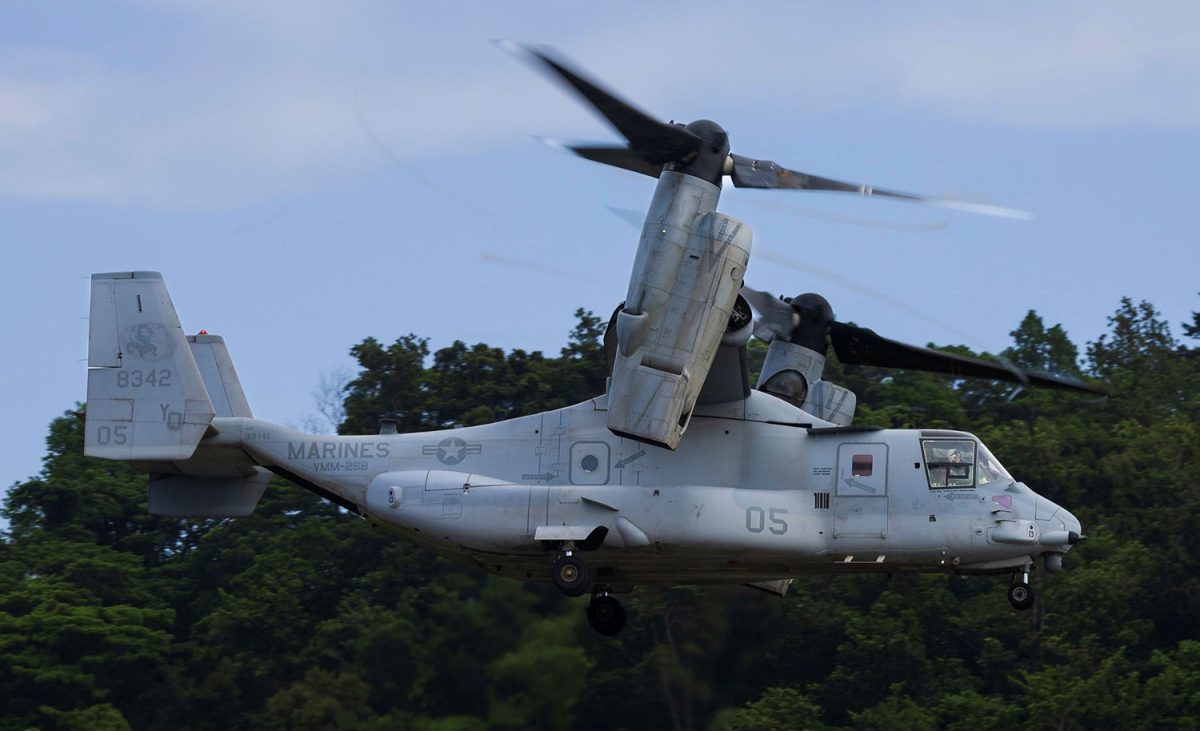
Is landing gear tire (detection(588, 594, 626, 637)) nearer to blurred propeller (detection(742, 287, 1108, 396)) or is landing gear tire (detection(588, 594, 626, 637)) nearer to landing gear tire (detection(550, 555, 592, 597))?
landing gear tire (detection(550, 555, 592, 597))

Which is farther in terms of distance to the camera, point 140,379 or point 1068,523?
point 140,379

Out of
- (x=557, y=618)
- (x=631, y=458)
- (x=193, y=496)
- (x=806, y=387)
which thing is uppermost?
(x=806, y=387)

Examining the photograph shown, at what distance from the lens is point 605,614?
65.5 ft

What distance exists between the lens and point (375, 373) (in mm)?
42969

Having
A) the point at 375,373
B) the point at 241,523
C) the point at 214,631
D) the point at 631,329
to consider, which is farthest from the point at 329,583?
the point at 631,329

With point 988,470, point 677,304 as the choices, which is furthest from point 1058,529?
point 677,304

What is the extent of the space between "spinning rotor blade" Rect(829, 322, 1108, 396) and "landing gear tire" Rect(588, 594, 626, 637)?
3.70 meters

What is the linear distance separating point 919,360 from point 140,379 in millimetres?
8470

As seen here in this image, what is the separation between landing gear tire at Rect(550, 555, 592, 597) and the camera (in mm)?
18375

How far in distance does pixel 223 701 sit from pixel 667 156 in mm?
16018

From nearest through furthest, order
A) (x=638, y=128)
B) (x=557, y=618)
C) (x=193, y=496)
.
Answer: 1. (x=638, y=128)
2. (x=193, y=496)
3. (x=557, y=618)

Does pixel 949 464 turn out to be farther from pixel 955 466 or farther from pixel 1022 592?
pixel 1022 592

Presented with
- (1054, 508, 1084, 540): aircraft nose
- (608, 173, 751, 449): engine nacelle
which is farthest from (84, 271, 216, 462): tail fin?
(1054, 508, 1084, 540): aircraft nose

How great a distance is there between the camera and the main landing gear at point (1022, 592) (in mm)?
18398
